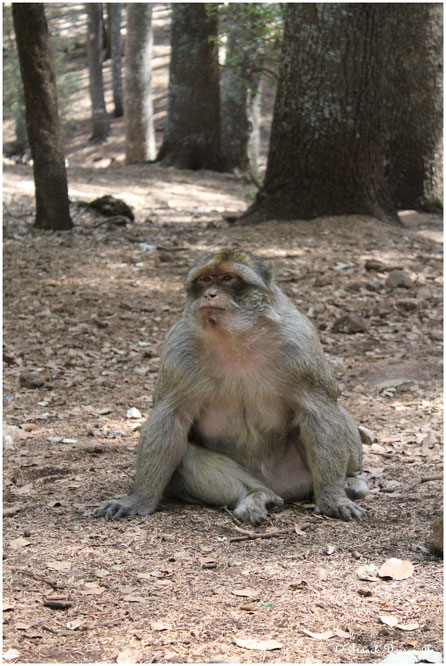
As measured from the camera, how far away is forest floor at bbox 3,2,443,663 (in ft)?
10.5

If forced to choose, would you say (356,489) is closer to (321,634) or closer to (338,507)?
(338,507)

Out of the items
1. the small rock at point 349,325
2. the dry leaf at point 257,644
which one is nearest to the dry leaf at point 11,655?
the dry leaf at point 257,644

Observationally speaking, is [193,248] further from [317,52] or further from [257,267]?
[257,267]

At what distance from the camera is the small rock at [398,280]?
9.55 metres

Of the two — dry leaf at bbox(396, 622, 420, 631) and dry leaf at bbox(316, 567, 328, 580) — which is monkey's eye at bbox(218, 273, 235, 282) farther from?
dry leaf at bbox(396, 622, 420, 631)

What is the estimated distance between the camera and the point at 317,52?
10.7 m

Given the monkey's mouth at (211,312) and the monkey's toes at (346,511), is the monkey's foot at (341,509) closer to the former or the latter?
the monkey's toes at (346,511)

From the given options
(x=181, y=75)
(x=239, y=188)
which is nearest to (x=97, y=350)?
(x=239, y=188)

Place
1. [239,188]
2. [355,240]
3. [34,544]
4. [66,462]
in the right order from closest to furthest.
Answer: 1. [34,544]
2. [66,462]
3. [355,240]
4. [239,188]

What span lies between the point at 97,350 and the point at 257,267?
404cm

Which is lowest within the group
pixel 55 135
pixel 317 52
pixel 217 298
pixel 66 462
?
pixel 66 462

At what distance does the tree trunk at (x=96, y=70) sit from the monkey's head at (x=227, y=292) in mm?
20187

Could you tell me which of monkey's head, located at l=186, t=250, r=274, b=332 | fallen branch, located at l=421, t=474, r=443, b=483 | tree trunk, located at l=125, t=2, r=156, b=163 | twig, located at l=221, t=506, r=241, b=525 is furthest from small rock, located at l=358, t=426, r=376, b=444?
tree trunk, located at l=125, t=2, r=156, b=163

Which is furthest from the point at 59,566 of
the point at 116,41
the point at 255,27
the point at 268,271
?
the point at 116,41
